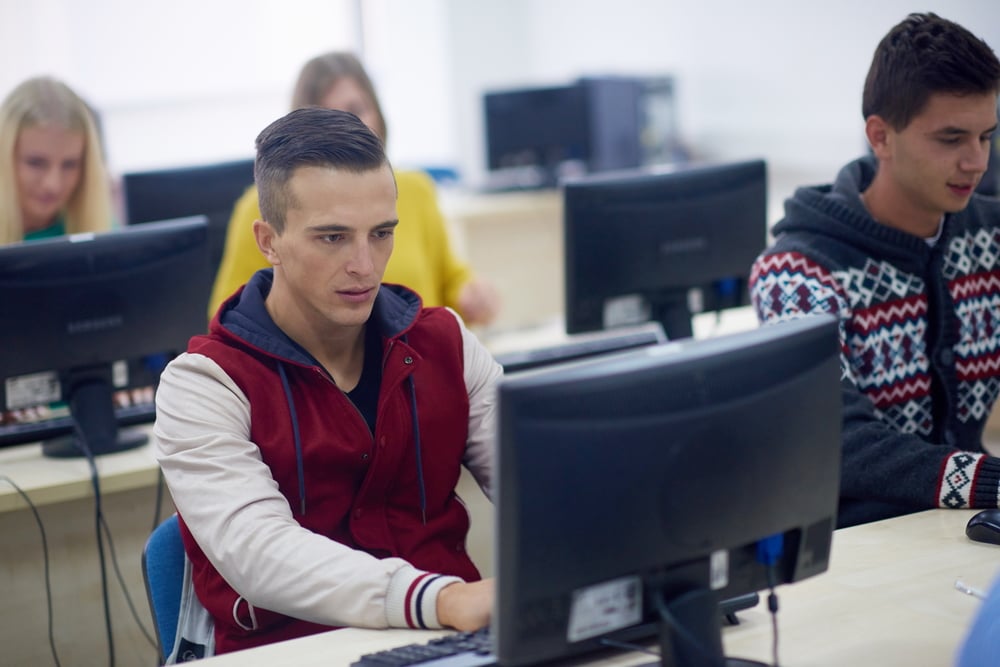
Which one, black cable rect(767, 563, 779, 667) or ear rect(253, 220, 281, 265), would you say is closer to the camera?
black cable rect(767, 563, 779, 667)

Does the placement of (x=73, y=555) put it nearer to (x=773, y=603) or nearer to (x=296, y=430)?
(x=296, y=430)

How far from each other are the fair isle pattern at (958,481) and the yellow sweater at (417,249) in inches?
55.3

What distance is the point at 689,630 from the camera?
1.12 metres

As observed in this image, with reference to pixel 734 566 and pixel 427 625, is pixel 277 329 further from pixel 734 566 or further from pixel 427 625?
pixel 734 566

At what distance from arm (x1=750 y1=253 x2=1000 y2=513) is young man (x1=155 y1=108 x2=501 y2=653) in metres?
0.53

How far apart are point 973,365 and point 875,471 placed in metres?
0.37

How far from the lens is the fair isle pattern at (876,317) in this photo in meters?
1.83

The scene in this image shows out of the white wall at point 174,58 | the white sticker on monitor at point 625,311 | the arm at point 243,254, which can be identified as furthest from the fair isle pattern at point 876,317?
the white wall at point 174,58

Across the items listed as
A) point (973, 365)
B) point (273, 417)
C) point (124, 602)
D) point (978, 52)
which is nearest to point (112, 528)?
point (124, 602)

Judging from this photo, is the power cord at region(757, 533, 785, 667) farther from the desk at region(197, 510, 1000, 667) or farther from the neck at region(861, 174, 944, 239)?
the neck at region(861, 174, 944, 239)

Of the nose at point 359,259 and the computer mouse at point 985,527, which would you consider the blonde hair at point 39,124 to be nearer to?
the nose at point 359,259

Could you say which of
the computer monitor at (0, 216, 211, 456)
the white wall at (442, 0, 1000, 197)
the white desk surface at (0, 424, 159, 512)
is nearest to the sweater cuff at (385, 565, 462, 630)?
the white desk surface at (0, 424, 159, 512)

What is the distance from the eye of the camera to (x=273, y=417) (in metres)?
1.47

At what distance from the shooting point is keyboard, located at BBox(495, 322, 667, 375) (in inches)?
98.0
